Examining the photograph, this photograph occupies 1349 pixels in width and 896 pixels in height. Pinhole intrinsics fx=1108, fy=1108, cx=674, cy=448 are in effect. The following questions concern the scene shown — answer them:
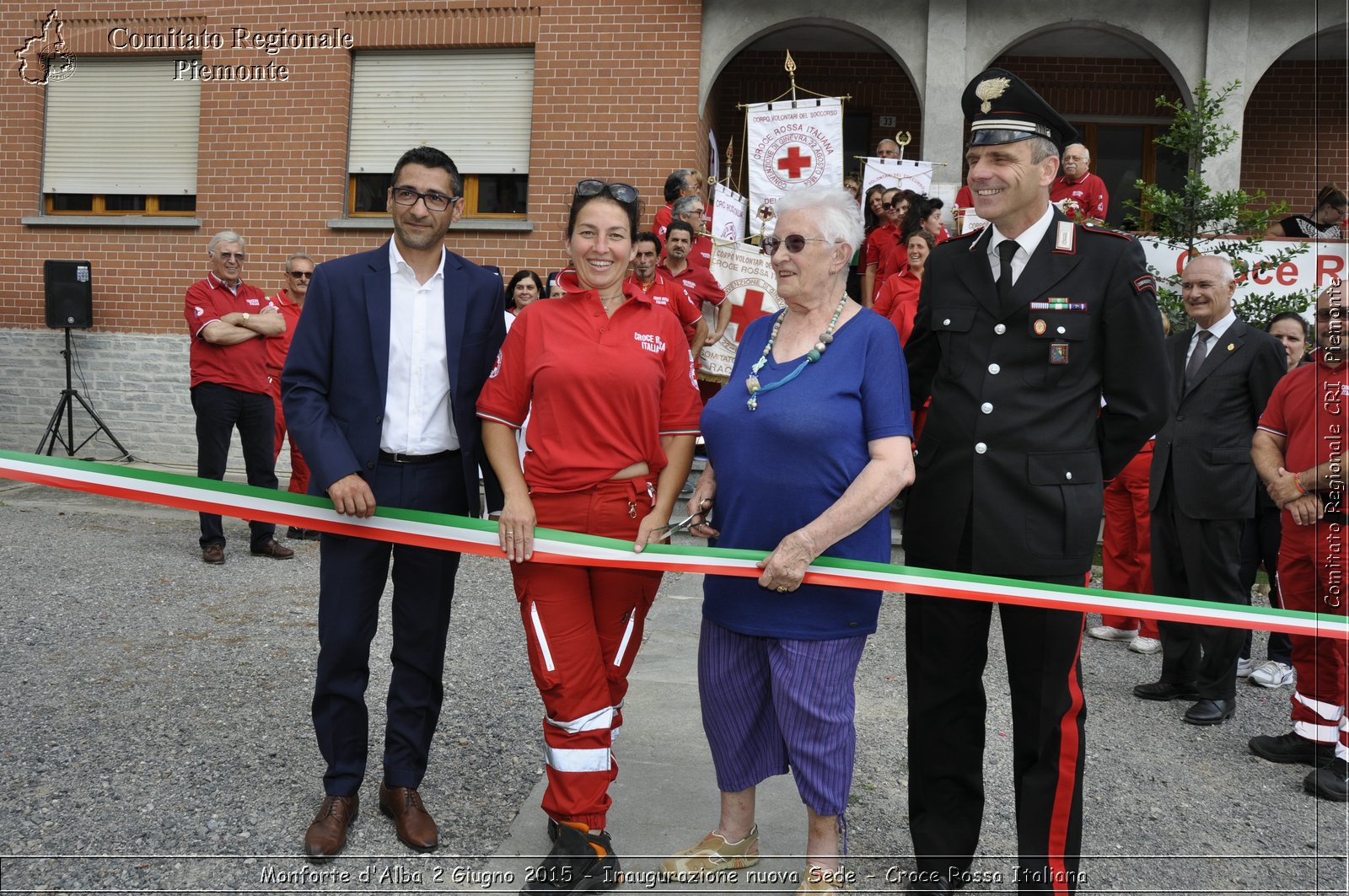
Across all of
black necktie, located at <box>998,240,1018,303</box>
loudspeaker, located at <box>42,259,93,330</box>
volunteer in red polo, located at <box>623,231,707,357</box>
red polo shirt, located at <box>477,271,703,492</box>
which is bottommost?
red polo shirt, located at <box>477,271,703,492</box>

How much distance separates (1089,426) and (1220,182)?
32.3 ft

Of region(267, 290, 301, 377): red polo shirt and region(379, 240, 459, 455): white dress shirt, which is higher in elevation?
region(267, 290, 301, 377): red polo shirt

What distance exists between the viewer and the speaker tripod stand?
12414 millimetres

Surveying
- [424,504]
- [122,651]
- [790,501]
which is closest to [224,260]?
[122,651]

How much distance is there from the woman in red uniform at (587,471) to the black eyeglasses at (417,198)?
449mm

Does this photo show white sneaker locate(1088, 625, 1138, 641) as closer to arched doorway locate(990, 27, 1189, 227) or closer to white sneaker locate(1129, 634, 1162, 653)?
white sneaker locate(1129, 634, 1162, 653)

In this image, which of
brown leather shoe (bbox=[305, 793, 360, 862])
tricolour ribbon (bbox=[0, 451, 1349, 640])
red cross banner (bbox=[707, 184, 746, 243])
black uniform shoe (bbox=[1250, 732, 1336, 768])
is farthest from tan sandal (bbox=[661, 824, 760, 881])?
red cross banner (bbox=[707, 184, 746, 243])

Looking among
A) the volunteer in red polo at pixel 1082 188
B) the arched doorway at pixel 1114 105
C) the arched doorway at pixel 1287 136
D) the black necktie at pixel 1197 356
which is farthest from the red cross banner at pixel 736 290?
the arched doorway at pixel 1287 136

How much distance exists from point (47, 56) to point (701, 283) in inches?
382

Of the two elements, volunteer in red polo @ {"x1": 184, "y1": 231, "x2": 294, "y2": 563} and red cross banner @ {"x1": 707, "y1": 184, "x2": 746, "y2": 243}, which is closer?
volunteer in red polo @ {"x1": 184, "y1": 231, "x2": 294, "y2": 563}

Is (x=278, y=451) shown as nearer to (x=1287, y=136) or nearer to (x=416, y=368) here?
(x=416, y=368)

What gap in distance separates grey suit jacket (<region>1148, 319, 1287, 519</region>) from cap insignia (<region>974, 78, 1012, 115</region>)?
119 inches

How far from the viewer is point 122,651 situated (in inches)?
227

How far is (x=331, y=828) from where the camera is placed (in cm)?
354
